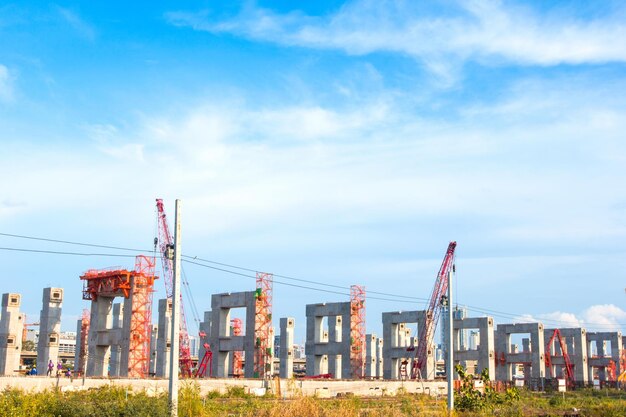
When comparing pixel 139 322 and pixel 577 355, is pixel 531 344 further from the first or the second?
pixel 139 322

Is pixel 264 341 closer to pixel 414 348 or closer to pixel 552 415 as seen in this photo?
pixel 414 348

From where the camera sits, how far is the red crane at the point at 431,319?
248ft

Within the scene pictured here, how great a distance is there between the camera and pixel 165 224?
236 feet

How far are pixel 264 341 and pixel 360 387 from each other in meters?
11.2

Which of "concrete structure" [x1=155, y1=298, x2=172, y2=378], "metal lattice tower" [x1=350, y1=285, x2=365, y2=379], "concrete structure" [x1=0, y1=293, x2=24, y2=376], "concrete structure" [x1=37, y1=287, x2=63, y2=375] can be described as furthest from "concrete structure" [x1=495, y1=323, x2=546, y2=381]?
"concrete structure" [x1=0, y1=293, x2=24, y2=376]

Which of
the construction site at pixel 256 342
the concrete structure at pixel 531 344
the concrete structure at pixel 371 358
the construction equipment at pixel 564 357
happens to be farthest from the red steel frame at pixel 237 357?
the construction equipment at pixel 564 357

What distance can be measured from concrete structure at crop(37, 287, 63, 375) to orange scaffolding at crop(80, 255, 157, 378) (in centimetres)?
330

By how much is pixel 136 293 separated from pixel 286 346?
63.8ft

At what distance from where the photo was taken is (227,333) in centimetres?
6794

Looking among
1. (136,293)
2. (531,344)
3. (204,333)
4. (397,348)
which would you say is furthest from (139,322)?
(531,344)

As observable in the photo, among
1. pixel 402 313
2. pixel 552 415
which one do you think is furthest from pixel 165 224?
pixel 552 415

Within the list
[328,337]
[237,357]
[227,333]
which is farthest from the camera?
[237,357]

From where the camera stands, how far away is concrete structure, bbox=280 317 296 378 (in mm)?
72750

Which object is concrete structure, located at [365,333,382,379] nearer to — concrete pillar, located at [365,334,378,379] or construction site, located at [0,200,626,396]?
concrete pillar, located at [365,334,378,379]
